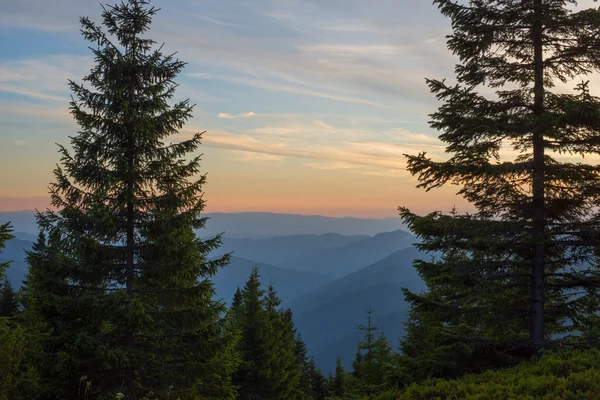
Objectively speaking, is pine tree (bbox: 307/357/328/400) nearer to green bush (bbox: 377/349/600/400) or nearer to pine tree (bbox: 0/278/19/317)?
pine tree (bbox: 0/278/19/317)

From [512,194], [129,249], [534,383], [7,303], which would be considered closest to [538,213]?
[512,194]

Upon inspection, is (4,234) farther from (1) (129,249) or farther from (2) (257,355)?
(2) (257,355)

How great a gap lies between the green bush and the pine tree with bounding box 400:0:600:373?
58.6 inches

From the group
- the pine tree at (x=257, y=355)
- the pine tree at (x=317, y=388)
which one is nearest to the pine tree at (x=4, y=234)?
the pine tree at (x=257, y=355)

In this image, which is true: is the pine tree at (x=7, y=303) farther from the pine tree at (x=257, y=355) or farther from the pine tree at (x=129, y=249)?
the pine tree at (x=129, y=249)

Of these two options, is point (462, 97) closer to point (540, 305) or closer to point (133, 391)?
point (540, 305)

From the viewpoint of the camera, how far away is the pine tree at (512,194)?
1010 cm

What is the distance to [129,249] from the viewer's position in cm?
1220

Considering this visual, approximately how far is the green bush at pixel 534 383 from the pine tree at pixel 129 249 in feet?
21.9

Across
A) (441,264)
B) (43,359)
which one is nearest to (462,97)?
(441,264)

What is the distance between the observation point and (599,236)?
9875mm

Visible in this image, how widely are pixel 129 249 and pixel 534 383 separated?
35.7ft

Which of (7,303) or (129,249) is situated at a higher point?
(129,249)

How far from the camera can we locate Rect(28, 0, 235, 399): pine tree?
11.3 m
